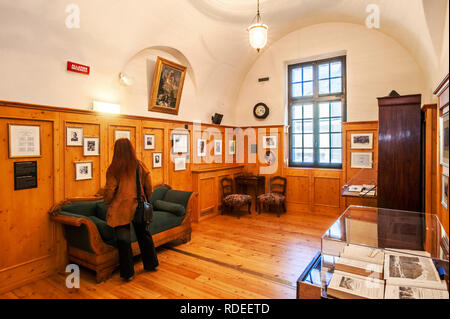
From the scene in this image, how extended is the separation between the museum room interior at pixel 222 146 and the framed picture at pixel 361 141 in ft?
0.10

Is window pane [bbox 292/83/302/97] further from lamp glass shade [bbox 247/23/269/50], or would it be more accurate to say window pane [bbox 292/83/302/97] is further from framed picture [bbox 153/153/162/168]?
framed picture [bbox 153/153/162/168]

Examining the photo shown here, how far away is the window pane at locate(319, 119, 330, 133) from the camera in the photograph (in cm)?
683

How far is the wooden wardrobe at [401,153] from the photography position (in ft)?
12.2

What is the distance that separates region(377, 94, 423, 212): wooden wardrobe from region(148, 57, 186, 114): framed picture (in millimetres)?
3678

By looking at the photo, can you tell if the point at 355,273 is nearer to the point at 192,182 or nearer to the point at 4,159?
the point at 4,159

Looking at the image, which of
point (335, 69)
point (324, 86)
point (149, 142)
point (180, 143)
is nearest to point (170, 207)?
point (149, 142)

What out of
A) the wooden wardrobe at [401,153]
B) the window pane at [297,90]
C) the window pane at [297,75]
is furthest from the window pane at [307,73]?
the wooden wardrobe at [401,153]

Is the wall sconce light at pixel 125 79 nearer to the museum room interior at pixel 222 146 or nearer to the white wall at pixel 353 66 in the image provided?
the museum room interior at pixel 222 146

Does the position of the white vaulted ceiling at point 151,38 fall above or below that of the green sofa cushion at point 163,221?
above

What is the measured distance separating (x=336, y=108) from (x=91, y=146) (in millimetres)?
5489

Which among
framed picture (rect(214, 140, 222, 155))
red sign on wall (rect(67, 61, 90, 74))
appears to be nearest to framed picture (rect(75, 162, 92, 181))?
red sign on wall (rect(67, 61, 90, 74))

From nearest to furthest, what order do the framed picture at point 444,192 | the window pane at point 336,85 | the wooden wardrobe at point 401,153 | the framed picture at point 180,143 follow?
the framed picture at point 444,192 → the wooden wardrobe at point 401,153 → the framed picture at point 180,143 → the window pane at point 336,85

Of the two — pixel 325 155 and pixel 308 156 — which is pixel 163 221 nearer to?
pixel 308 156

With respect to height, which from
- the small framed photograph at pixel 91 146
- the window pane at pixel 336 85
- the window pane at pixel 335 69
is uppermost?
the window pane at pixel 335 69
